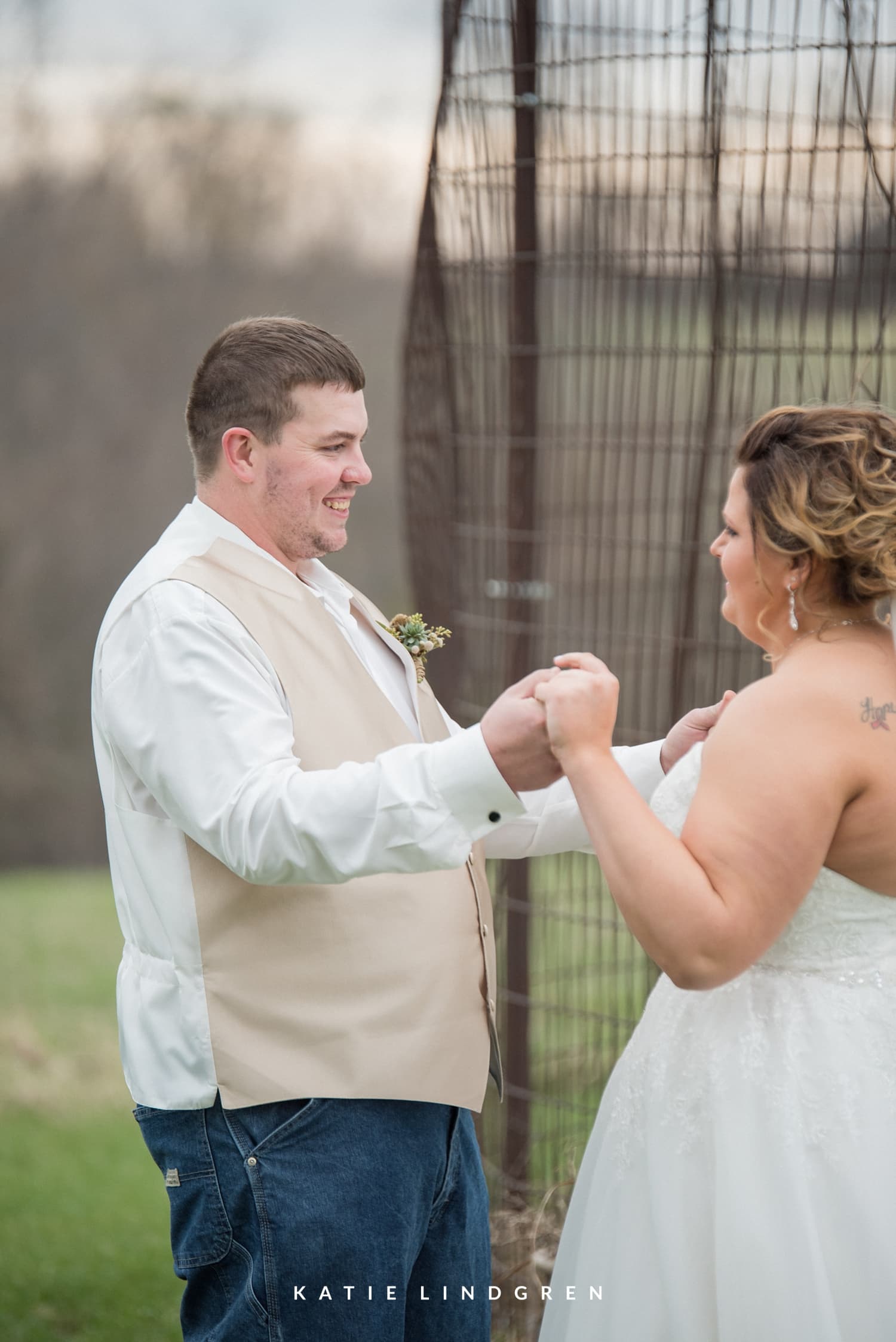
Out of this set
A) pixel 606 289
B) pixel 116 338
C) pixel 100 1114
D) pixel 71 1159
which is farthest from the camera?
pixel 116 338

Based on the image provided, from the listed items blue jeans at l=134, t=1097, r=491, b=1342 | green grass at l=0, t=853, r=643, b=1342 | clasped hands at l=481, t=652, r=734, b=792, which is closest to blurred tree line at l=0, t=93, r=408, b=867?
green grass at l=0, t=853, r=643, b=1342

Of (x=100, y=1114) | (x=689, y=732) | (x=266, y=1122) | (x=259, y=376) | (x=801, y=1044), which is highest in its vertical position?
(x=259, y=376)

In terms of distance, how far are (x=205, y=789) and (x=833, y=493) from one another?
0.99m

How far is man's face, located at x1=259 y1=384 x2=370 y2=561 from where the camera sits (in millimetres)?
2201

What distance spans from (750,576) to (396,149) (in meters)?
12.7

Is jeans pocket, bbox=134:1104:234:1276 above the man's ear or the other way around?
the other way around

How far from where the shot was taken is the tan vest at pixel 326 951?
2.01m

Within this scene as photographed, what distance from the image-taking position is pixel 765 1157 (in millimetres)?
1841

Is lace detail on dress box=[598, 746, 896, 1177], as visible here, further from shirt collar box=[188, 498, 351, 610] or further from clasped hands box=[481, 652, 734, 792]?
shirt collar box=[188, 498, 351, 610]

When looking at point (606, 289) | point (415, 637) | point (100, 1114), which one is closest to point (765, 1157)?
point (415, 637)

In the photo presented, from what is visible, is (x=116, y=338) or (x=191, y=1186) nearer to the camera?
(x=191, y=1186)

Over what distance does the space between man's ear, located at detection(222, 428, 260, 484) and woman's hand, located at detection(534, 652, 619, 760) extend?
0.69 meters

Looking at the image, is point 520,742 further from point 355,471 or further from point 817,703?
point 355,471

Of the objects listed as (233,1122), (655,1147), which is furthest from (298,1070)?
(655,1147)
